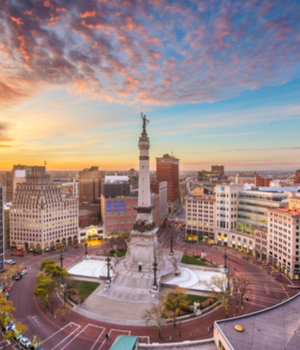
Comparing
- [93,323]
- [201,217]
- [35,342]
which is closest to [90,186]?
[201,217]

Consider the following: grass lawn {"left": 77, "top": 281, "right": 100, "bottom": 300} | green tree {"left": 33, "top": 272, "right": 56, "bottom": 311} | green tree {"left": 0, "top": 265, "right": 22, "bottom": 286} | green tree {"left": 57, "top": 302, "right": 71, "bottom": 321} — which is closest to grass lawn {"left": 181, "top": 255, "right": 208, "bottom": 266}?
grass lawn {"left": 77, "top": 281, "right": 100, "bottom": 300}

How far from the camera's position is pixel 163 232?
129 meters

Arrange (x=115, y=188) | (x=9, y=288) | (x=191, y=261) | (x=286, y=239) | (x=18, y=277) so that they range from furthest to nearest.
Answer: (x=115, y=188), (x=191, y=261), (x=286, y=239), (x=18, y=277), (x=9, y=288)

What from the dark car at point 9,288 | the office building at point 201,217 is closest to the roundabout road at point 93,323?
the dark car at point 9,288

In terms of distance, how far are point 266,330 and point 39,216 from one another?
87638mm

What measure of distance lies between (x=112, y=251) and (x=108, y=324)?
46.0m

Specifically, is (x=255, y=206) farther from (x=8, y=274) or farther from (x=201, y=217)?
(x=8, y=274)

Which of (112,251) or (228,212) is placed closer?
(112,251)

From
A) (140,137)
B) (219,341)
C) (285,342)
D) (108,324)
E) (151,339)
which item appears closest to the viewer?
(285,342)

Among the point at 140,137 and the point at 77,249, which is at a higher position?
the point at 140,137

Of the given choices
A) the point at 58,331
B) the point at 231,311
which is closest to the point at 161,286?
the point at 231,311

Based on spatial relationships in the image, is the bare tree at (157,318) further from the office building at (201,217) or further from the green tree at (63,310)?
the office building at (201,217)

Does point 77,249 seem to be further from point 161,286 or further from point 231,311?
point 231,311

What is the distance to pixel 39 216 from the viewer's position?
95875 mm
